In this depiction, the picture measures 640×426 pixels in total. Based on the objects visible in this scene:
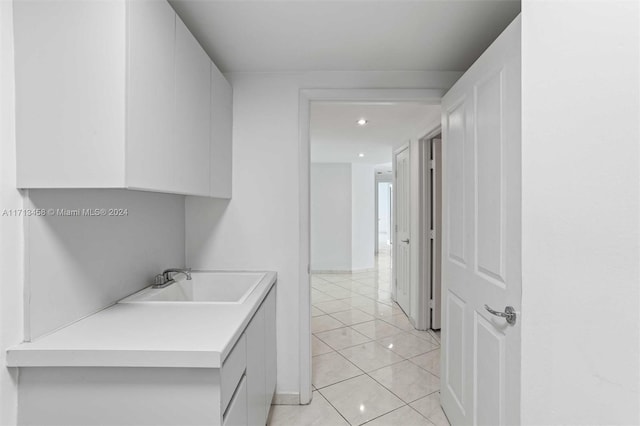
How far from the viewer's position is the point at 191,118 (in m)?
1.54

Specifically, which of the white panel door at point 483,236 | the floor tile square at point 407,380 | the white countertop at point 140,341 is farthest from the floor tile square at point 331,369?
the white countertop at point 140,341

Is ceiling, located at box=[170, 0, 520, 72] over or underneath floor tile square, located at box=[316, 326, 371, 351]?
over

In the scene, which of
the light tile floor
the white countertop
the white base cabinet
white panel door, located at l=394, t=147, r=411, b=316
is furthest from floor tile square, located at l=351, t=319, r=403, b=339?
the white base cabinet

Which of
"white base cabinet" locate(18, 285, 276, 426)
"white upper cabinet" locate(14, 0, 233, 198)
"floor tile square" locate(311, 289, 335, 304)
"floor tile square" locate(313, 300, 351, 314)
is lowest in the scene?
"floor tile square" locate(313, 300, 351, 314)

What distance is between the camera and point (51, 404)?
1.04 meters

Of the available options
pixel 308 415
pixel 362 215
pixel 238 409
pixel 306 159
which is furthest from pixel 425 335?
pixel 362 215

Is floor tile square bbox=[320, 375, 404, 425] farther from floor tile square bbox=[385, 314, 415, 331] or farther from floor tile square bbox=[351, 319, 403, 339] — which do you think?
floor tile square bbox=[385, 314, 415, 331]

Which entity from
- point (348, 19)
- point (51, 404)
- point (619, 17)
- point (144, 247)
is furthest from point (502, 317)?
point (144, 247)

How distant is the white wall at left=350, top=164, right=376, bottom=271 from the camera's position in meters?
6.60

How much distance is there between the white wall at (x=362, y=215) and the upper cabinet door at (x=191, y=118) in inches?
197

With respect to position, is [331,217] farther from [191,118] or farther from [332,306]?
[191,118]

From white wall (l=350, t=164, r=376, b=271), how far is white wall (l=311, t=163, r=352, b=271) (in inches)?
4.4

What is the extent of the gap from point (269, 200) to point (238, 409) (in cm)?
Answer: 128

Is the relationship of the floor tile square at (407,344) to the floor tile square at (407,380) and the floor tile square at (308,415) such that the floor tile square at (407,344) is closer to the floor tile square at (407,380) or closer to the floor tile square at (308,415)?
the floor tile square at (407,380)
